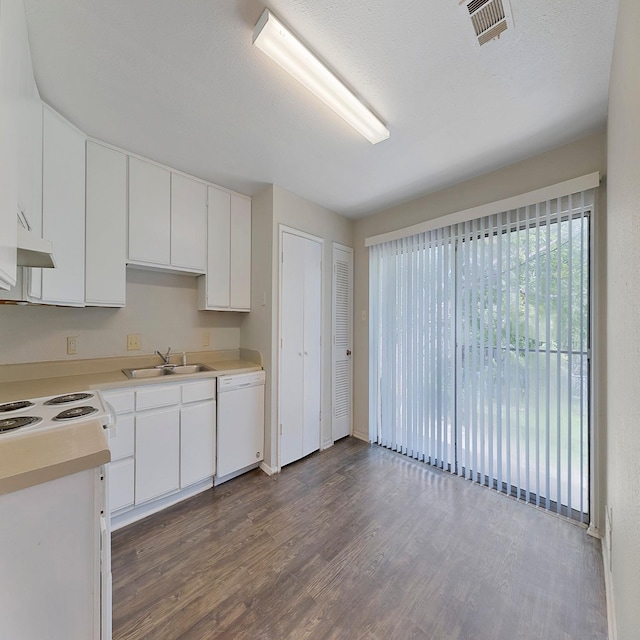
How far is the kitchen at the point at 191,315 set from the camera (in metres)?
1.97

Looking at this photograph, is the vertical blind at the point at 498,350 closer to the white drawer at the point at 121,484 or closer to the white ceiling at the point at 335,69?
the white ceiling at the point at 335,69

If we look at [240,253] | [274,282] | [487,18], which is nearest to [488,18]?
[487,18]

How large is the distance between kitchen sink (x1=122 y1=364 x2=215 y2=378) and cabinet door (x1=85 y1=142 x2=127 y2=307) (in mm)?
546

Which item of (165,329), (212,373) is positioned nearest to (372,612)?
(212,373)

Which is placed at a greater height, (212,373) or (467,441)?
(212,373)

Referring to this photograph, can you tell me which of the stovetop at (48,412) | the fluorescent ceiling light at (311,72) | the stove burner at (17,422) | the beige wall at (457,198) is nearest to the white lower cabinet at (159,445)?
the stovetop at (48,412)

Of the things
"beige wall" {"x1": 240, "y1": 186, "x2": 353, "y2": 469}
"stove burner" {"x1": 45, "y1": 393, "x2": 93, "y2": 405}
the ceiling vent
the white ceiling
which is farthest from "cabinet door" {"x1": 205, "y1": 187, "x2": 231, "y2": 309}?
the ceiling vent

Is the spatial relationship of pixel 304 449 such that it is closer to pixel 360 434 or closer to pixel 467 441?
pixel 360 434

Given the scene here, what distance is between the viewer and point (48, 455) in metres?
0.89

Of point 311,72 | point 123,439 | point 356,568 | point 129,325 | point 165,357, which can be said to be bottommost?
point 356,568

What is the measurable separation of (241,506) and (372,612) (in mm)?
1140

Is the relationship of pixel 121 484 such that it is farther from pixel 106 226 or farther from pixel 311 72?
pixel 311 72

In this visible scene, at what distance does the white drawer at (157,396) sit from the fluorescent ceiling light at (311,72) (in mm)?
2111

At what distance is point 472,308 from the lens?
2.40 metres
